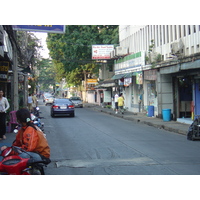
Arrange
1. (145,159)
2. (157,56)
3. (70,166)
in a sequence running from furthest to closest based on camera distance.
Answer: (157,56) → (145,159) → (70,166)

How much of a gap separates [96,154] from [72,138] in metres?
4.15

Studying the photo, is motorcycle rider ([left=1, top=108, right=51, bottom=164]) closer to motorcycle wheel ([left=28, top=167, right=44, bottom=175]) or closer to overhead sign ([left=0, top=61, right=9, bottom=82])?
motorcycle wheel ([left=28, top=167, right=44, bottom=175])

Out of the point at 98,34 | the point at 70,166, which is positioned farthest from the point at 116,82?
the point at 70,166

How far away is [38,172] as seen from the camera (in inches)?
249

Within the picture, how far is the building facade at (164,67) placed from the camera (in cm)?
1960

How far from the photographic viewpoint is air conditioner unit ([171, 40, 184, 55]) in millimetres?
20094

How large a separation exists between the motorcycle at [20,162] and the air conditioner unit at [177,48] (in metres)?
15.7

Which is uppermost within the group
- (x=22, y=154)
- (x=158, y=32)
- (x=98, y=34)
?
(x=98, y=34)

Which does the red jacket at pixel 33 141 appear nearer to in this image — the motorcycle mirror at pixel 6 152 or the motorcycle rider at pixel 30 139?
the motorcycle rider at pixel 30 139

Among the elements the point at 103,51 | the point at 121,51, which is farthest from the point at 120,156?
the point at 103,51

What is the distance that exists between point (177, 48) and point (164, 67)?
235cm

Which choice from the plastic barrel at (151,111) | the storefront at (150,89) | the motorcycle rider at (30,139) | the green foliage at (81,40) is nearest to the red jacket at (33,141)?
the motorcycle rider at (30,139)

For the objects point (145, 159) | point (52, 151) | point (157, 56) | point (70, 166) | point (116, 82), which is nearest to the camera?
point (70, 166)

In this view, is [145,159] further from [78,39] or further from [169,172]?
[78,39]
